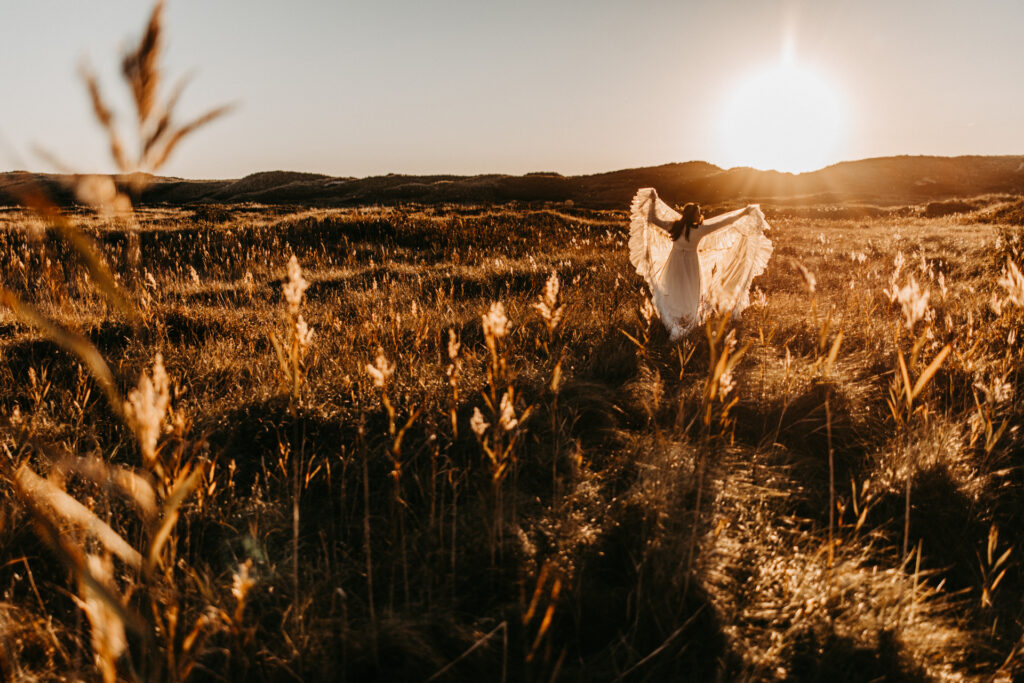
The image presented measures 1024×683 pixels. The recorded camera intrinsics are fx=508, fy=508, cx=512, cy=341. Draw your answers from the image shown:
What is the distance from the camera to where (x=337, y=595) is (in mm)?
1719

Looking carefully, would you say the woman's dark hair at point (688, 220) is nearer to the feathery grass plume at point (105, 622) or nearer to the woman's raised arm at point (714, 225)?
the woman's raised arm at point (714, 225)

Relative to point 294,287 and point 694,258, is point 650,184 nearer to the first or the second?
point 694,258

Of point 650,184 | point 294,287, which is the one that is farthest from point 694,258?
point 650,184

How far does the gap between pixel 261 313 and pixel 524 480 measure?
3.66m

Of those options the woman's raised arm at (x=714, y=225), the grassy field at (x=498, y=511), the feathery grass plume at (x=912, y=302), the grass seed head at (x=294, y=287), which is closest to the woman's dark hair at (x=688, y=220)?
the woman's raised arm at (x=714, y=225)

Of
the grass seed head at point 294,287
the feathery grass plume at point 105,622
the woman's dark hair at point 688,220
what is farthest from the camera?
the woman's dark hair at point 688,220

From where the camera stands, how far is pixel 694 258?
4.72 meters

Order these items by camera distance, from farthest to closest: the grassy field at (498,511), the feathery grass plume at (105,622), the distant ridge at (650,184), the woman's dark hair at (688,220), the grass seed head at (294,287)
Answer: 1. the distant ridge at (650,184)
2. the woman's dark hair at (688,220)
3. the grass seed head at (294,287)
4. the grassy field at (498,511)
5. the feathery grass plume at (105,622)

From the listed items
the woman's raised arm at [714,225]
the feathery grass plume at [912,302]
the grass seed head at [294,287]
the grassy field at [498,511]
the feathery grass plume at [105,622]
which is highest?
the woman's raised arm at [714,225]

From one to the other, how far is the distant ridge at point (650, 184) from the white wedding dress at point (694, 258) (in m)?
33.1

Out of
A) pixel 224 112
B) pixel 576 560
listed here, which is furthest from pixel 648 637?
pixel 224 112

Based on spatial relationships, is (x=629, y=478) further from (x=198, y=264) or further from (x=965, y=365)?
(x=198, y=264)

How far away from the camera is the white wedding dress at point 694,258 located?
15.2ft

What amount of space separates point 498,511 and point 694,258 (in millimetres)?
3646
